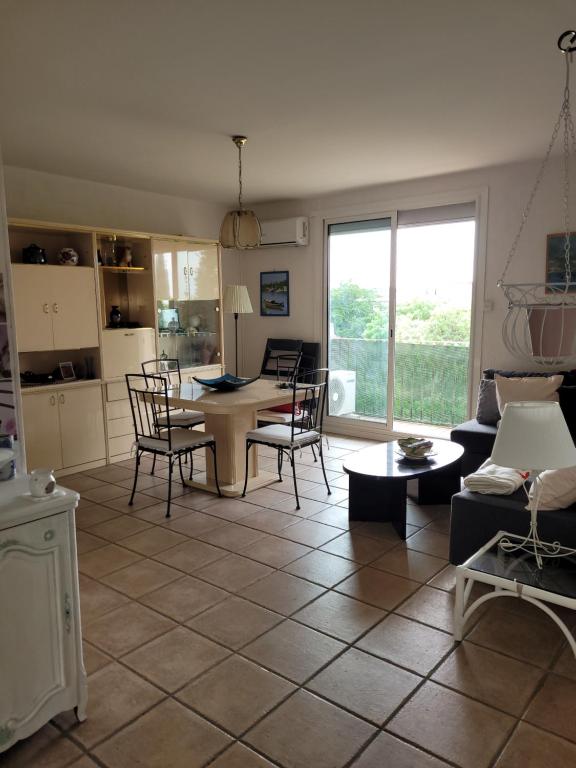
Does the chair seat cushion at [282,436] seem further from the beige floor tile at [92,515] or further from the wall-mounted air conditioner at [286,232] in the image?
the wall-mounted air conditioner at [286,232]

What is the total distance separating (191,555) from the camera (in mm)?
3180

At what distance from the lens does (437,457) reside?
3.65m

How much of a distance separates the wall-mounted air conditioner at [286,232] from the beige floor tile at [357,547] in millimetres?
3581

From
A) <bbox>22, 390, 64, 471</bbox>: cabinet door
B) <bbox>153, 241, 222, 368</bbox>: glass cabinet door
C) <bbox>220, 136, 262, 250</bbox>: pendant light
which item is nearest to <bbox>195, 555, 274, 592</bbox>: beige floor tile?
<bbox>220, 136, 262, 250</bbox>: pendant light

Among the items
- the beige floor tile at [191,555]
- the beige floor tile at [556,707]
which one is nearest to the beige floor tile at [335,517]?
the beige floor tile at [191,555]

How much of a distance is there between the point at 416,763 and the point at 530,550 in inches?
43.0

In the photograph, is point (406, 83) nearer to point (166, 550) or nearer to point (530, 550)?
point (530, 550)

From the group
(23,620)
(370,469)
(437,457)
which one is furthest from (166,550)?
(437,457)

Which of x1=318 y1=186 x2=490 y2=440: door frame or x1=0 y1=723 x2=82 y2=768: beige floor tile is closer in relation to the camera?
x1=0 y1=723 x2=82 y2=768: beige floor tile

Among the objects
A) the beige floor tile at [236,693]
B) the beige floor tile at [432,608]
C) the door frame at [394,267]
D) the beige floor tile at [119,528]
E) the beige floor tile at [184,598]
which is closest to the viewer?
the beige floor tile at [236,693]

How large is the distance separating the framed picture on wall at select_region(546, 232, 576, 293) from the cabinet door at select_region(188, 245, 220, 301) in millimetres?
3213

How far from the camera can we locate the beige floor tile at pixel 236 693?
1939 millimetres

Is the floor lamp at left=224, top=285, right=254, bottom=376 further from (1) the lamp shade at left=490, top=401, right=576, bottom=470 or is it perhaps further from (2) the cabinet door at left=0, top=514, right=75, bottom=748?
(2) the cabinet door at left=0, top=514, right=75, bottom=748

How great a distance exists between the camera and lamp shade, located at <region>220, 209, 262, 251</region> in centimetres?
384
